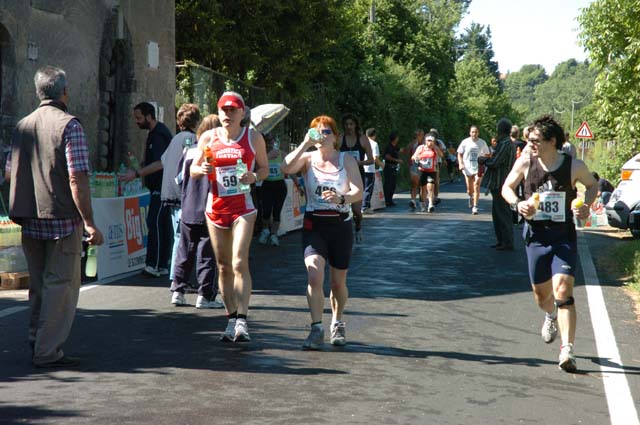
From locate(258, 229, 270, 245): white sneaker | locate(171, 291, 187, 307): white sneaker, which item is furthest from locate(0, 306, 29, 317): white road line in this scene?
locate(258, 229, 270, 245): white sneaker

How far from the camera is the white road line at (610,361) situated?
646 centimetres

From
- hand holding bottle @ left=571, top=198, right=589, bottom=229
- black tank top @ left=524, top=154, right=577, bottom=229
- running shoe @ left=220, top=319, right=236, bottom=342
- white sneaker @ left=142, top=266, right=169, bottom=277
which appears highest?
black tank top @ left=524, top=154, right=577, bottom=229

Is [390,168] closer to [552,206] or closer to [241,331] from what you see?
[241,331]

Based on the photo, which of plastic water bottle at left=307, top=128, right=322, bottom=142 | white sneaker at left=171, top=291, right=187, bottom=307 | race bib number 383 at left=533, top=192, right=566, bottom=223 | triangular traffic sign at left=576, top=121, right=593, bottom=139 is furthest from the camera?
triangular traffic sign at left=576, top=121, right=593, bottom=139

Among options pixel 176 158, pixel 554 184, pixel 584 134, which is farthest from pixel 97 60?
pixel 584 134

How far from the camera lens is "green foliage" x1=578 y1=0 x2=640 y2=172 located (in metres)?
20.5

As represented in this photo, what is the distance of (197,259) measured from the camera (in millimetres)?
10125

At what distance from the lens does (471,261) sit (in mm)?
14742

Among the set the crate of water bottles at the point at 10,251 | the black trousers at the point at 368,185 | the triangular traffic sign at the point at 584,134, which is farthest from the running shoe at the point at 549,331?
the triangular traffic sign at the point at 584,134

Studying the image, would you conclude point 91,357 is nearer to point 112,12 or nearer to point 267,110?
point 267,110

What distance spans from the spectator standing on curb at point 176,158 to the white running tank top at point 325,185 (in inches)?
96.7

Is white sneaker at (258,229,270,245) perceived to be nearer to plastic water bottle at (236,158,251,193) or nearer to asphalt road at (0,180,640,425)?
asphalt road at (0,180,640,425)

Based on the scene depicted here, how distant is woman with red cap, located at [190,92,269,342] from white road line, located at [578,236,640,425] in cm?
285

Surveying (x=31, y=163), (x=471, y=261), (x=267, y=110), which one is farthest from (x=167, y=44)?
(x=31, y=163)
